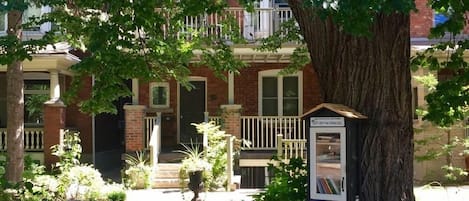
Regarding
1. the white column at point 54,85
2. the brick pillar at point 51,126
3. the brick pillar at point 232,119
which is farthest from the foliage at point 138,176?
the white column at point 54,85

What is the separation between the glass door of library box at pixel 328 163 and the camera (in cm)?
708

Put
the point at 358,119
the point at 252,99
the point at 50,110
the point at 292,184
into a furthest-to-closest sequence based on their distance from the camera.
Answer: the point at 252,99 < the point at 50,110 < the point at 292,184 < the point at 358,119

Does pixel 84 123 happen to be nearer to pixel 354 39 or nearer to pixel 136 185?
pixel 136 185

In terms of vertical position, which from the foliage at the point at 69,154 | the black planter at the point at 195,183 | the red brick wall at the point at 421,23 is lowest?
the black planter at the point at 195,183

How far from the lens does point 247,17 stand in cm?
1769

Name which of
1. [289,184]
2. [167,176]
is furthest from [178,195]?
[289,184]

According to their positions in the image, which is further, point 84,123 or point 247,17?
point 84,123

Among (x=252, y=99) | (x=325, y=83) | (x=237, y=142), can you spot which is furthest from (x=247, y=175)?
(x=325, y=83)

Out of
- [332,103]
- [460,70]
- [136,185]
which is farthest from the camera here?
[136,185]

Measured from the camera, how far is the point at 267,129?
17.7 m

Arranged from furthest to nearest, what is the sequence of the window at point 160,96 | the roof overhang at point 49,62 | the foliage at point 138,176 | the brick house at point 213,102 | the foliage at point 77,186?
1. the window at point 160,96
2. the brick house at point 213,102
3. the roof overhang at point 49,62
4. the foliage at point 138,176
5. the foliage at point 77,186

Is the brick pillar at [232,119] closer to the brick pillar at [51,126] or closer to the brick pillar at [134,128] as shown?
the brick pillar at [134,128]

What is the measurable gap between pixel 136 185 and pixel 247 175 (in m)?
3.31

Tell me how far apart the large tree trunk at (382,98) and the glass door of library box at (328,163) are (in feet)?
0.97
